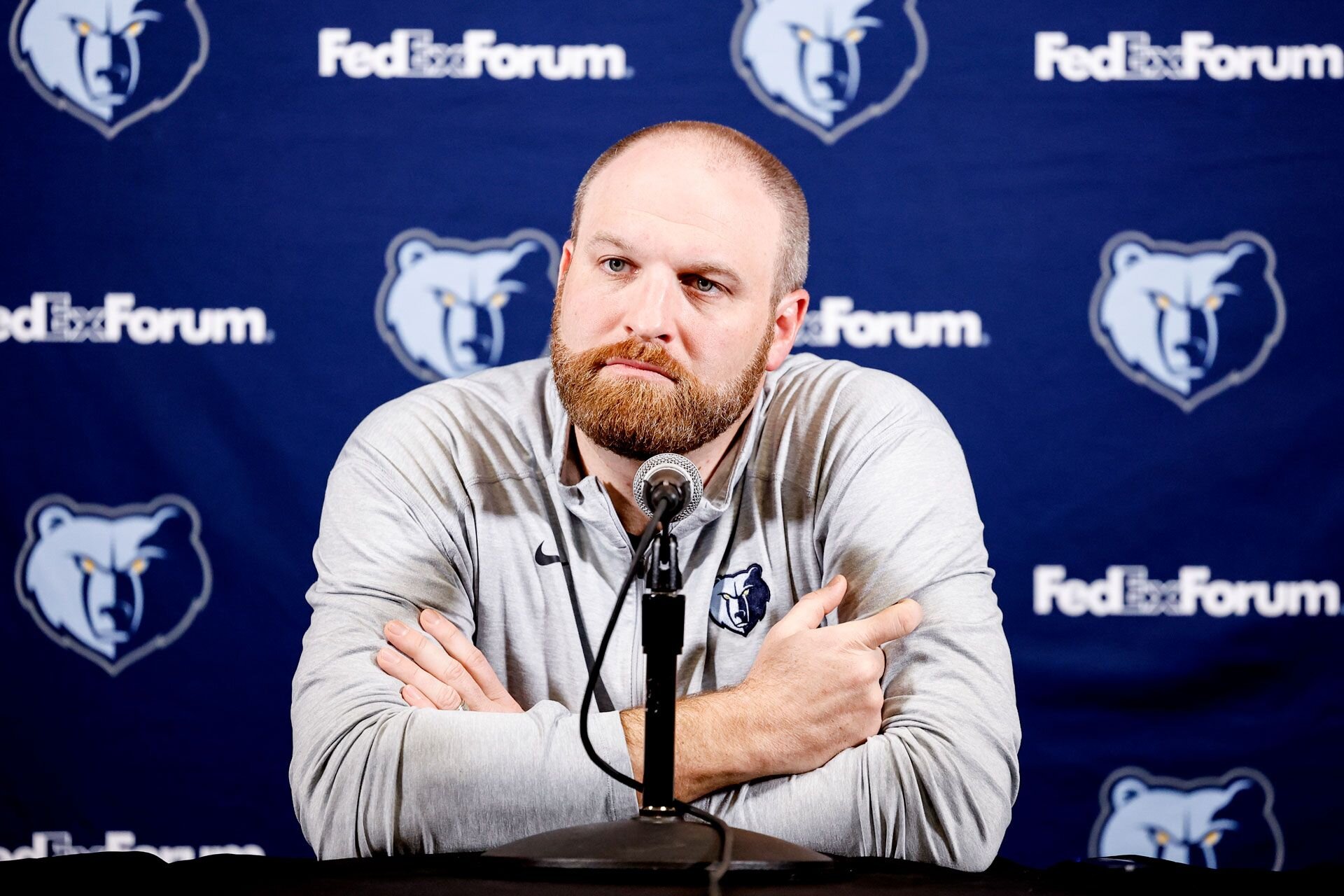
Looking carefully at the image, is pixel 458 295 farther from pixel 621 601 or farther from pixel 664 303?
pixel 621 601

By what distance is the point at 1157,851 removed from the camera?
2521mm

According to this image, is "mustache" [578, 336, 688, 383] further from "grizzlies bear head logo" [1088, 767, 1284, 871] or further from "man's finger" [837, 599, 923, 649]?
"grizzlies bear head logo" [1088, 767, 1284, 871]

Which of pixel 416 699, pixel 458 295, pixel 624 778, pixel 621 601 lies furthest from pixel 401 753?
pixel 458 295

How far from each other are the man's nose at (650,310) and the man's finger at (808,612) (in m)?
0.46

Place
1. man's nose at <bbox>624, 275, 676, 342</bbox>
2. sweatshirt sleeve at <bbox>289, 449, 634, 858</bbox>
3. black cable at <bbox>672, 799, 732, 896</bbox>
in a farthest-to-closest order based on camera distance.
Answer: man's nose at <bbox>624, 275, 676, 342</bbox>
sweatshirt sleeve at <bbox>289, 449, 634, 858</bbox>
black cable at <bbox>672, 799, 732, 896</bbox>

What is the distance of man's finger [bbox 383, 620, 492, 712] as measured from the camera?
167 cm

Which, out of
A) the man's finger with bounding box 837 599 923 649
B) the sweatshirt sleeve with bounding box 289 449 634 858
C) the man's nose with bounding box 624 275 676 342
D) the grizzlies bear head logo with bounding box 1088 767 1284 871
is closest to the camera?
the sweatshirt sleeve with bounding box 289 449 634 858

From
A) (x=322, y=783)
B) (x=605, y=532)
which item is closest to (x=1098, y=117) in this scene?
(x=605, y=532)

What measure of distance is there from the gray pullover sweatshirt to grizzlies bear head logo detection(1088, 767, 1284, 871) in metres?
1.02

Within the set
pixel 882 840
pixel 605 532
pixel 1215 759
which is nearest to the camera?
pixel 882 840

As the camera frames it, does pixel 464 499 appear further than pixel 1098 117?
No

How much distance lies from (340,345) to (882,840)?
1626 millimetres

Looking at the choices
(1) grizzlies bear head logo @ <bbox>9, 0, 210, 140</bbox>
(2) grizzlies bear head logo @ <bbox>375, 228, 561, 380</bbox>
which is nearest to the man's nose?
(2) grizzlies bear head logo @ <bbox>375, 228, 561, 380</bbox>

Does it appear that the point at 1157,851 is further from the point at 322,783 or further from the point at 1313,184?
the point at 322,783
